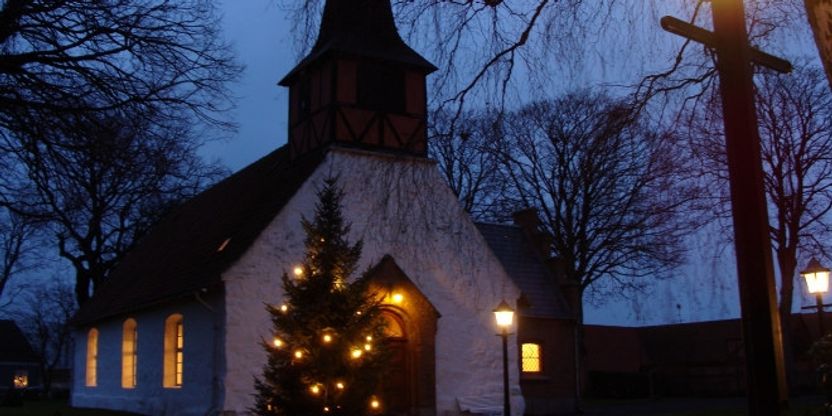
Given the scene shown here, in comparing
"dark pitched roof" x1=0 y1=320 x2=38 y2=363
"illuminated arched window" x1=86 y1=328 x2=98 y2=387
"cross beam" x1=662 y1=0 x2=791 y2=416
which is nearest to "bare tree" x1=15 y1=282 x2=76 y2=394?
"dark pitched roof" x1=0 y1=320 x2=38 y2=363

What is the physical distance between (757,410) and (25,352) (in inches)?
2668

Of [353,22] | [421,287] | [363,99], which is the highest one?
[363,99]

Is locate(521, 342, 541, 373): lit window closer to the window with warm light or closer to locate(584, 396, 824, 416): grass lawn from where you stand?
the window with warm light

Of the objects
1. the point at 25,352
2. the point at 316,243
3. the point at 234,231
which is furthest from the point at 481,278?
the point at 25,352

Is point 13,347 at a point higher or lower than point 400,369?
higher

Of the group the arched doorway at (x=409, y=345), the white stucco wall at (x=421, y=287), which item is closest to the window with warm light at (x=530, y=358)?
the white stucco wall at (x=421, y=287)

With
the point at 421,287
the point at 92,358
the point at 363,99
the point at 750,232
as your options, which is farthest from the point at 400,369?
the point at 750,232

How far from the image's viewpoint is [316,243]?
14.3m

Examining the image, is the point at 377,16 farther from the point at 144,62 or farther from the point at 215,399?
the point at 215,399

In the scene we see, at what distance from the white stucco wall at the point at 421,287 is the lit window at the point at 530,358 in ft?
18.3

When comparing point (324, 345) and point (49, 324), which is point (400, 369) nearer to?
point (324, 345)

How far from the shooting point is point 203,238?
2508 cm

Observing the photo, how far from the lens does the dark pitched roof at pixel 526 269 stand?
29.7 m

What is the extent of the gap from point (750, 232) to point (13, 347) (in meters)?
67.9
